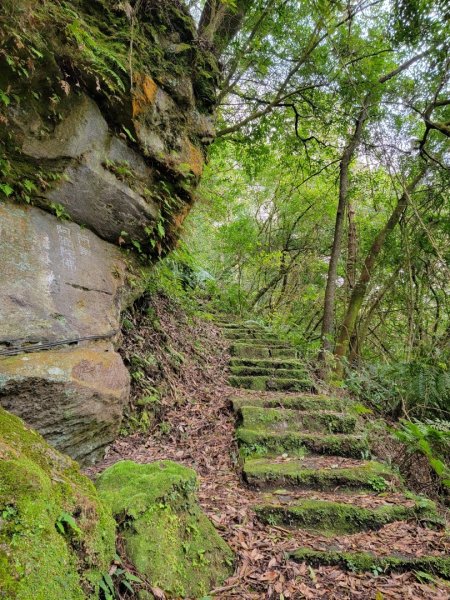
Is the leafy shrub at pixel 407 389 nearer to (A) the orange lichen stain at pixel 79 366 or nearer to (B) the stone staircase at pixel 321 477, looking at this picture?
(B) the stone staircase at pixel 321 477

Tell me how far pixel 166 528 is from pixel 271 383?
3.55 meters

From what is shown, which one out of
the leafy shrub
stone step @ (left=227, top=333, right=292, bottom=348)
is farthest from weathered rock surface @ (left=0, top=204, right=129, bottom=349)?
the leafy shrub

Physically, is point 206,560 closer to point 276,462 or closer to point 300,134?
point 276,462

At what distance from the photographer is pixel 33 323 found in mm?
2811

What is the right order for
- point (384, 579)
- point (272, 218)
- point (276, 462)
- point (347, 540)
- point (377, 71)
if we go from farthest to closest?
point (272, 218) < point (377, 71) < point (276, 462) < point (347, 540) < point (384, 579)

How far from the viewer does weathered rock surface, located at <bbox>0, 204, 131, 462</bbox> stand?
2562mm

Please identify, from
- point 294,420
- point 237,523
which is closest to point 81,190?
point 237,523

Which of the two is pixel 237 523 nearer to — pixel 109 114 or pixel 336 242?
pixel 109 114

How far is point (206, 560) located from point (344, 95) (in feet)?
24.7

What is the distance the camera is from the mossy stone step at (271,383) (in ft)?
17.7

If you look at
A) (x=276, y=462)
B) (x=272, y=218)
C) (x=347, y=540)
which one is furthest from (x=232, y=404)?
(x=272, y=218)

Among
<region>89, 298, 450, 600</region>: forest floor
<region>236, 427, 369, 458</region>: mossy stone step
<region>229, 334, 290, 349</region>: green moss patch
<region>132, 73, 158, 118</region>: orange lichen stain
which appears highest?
<region>132, 73, 158, 118</region>: orange lichen stain

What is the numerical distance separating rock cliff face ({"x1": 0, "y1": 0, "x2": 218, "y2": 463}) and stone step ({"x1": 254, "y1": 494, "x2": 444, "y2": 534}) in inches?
63.2

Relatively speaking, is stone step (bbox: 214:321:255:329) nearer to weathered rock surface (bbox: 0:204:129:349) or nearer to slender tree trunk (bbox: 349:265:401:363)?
slender tree trunk (bbox: 349:265:401:363)
